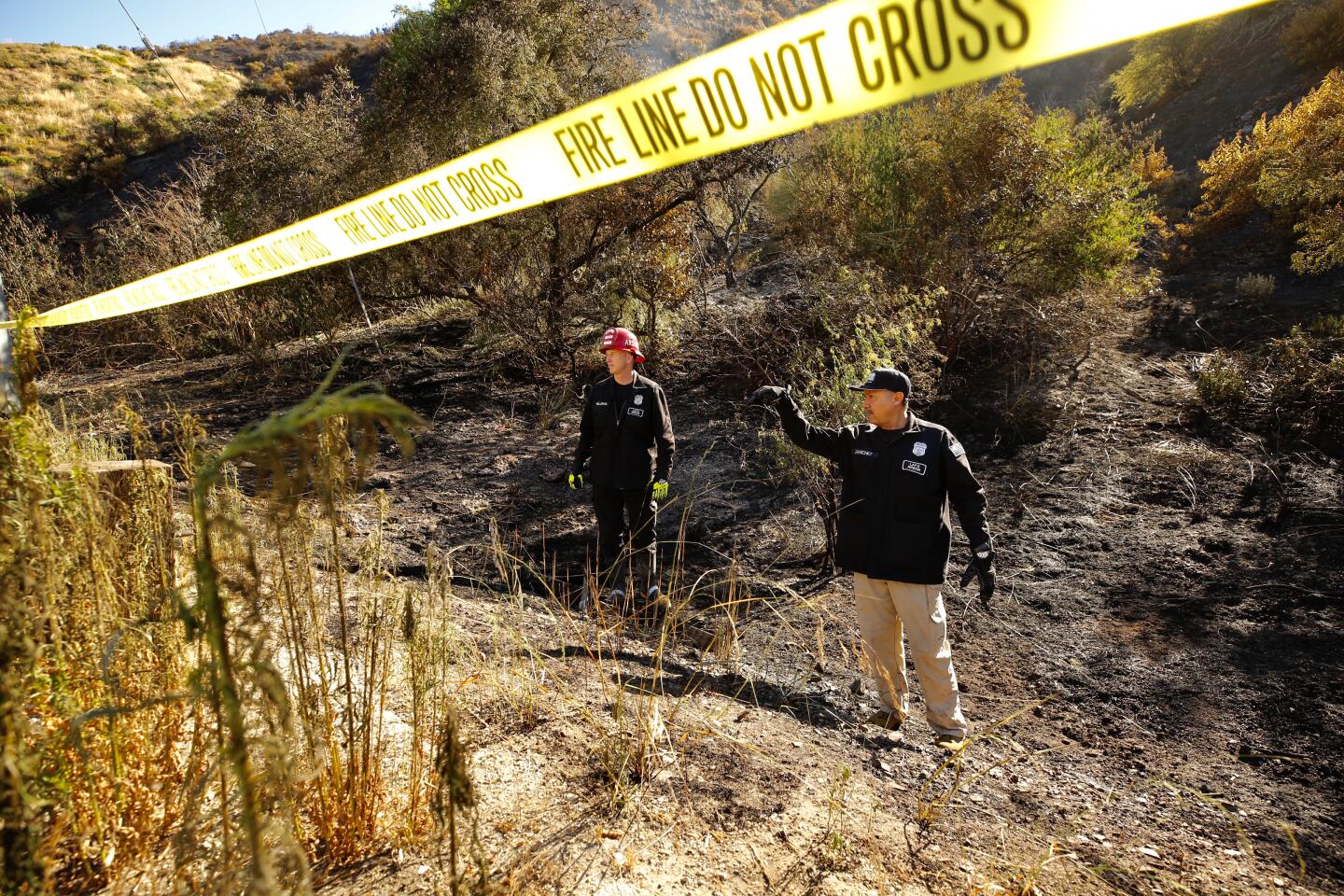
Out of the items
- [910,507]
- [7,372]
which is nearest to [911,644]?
[910,507]

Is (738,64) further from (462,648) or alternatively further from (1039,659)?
(1039,659)

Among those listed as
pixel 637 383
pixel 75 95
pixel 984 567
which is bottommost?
pixel 984 567

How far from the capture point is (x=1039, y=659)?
4543 millimetres

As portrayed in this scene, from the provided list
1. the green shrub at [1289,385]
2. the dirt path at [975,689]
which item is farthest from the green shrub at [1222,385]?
the dirt path at [975,689]

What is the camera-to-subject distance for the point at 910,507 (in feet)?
11.3

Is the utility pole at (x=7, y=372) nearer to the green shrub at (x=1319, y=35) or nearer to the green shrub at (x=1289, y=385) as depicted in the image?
the green shrub at (x=1289, y=385)

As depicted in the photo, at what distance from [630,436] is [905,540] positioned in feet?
6.50

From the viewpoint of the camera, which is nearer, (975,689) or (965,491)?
(965,491)

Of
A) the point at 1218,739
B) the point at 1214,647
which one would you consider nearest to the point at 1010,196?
the point at 1214,647

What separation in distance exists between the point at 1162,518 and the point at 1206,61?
20.6m

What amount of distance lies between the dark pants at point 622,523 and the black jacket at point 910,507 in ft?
5.16

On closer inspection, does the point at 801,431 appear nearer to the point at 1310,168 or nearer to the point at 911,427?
the point at 911,427

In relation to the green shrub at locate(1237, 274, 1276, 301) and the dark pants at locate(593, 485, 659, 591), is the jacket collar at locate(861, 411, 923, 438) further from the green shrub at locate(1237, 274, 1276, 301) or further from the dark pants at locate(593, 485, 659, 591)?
the green shrub at locate(1237, 274, 1276, 301)

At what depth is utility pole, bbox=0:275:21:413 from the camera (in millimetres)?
2055
